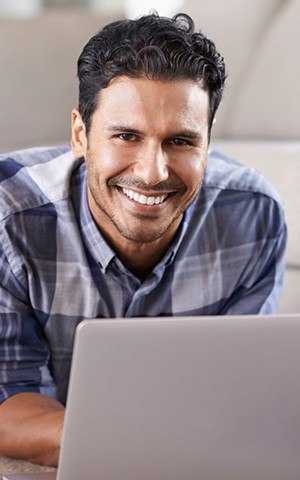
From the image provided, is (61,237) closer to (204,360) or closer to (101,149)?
(101,149)

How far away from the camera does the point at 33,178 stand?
4.87 feet

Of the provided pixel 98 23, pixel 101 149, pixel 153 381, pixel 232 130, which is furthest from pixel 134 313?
pixel 98 23

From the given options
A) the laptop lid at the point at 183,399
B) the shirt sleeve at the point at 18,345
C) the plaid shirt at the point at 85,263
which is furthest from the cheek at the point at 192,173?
the laptop lid at the point at 183,399

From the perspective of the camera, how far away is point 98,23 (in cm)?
276

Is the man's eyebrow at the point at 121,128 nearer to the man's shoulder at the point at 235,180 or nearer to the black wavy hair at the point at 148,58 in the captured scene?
the black wavy hair at the point at 148,58

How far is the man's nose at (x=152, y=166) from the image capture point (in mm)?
1331

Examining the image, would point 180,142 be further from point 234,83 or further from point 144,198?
point 234,83

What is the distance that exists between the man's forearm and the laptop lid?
26 centimetres

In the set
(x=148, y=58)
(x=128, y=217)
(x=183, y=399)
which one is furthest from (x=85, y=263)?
(x=183, y=399)

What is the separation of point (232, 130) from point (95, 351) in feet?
5.84

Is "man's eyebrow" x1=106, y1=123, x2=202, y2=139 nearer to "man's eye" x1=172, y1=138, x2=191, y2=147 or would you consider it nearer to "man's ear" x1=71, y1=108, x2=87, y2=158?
"man's eye" x1=172, y1=138, x2=191, y2=147

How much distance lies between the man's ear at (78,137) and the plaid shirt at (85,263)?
0.03 metres

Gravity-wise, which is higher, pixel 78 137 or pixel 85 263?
pixel 78 137

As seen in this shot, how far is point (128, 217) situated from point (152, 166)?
0.35 ft
